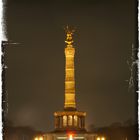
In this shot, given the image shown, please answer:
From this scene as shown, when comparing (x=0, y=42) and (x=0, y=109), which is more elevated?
(x=0, y=42)

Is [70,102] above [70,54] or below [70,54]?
below

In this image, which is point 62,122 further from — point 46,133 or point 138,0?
point 138,0

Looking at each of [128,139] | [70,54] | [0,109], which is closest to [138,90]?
[0,109]

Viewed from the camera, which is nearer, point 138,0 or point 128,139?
point 138,0

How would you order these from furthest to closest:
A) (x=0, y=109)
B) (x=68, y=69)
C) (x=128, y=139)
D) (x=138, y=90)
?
(x=68, y=69) < (x=128, y=139) < (x=138, y=90) < (x=0, y=109)

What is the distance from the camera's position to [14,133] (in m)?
48.4

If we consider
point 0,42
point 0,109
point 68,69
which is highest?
point 68,69

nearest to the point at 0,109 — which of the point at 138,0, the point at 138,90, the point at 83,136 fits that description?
the point at 138,90

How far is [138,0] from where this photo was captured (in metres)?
14.6

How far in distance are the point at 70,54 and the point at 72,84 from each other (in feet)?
10.3

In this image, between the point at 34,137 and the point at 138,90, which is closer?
the point at 138,90

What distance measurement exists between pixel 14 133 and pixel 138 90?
35220 mm

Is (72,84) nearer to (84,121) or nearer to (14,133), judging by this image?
(84,121)

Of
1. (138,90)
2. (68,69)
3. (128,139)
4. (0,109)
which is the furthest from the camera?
(68,69)
